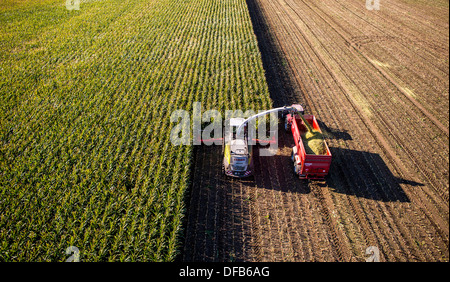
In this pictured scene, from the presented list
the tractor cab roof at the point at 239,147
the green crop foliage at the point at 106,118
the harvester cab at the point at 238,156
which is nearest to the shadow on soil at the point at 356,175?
the harvester cab at the point at 238,156

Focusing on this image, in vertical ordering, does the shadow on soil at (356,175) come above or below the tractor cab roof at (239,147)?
below

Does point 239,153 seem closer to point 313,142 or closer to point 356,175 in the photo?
point 313,142

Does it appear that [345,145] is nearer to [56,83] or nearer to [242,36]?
[242,36]

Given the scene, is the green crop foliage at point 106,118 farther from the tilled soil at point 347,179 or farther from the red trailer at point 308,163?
the red trailer at point 308,163

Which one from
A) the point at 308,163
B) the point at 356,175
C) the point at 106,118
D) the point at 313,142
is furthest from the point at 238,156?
the point at 106,118

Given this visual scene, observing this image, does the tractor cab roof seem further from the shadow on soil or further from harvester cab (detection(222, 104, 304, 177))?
the shadow on soil

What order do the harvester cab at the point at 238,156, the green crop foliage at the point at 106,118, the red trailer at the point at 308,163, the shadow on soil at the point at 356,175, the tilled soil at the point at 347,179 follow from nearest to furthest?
the green crop foliage at the point at 106,118 → the tilled soil at the point at 347,179 → the red trailer at the point at 308,163 → the harvester cab at the point at 238,156 → the shadow on soil at the point at 356,175

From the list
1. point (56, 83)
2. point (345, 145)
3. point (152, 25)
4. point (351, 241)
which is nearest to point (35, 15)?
point (152, 25)
